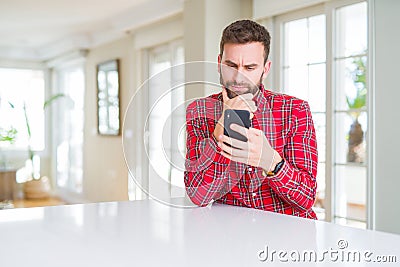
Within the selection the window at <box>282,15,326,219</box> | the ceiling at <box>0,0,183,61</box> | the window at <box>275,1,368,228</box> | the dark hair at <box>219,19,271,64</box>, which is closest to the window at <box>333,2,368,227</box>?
the window at <box>275,1,368,228</box>

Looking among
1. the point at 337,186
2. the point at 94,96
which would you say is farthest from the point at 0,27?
the point at 337,186

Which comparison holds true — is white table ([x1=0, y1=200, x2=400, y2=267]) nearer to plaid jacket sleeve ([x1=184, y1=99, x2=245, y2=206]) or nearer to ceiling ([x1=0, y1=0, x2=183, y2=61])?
plaid jacket sleeve ([x1=184, y1=99, x2=245, y2=206])

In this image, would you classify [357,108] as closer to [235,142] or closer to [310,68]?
[310,68]

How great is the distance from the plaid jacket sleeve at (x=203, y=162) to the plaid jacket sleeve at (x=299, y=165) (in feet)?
0.38

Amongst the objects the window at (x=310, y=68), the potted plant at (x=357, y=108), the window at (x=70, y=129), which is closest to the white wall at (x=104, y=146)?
the window at (x=70, y=129)

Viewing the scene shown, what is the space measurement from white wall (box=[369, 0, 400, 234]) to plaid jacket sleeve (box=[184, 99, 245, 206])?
1.79 m

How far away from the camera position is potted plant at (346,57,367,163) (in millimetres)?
3072

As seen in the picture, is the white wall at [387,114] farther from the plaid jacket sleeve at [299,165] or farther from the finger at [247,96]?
the finger at [247,96]

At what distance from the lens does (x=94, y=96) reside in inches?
264

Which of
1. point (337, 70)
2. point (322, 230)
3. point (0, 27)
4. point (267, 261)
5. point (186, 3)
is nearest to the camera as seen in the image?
point (267, 261)

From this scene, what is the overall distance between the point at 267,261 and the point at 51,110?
25.9 ft

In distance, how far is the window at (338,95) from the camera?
10.2 feet

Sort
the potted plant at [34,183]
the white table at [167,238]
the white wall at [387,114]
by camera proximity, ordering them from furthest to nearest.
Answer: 1. the potted plant at [34,183]
2. the white wall at [387,114]
3. the white table at [167,238]

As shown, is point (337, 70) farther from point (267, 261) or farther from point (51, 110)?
point (51, 110)
